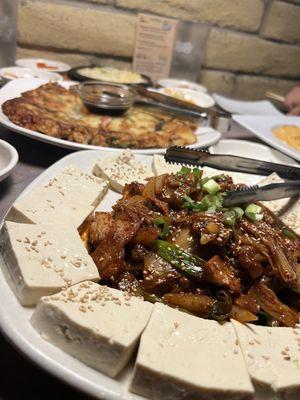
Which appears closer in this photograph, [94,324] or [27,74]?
[94,324]

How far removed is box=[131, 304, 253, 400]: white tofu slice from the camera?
3.40 feet

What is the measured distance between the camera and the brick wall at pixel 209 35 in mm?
3828

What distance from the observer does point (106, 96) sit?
2.85 metres

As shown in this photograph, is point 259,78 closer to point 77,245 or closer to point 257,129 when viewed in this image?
point 257,129

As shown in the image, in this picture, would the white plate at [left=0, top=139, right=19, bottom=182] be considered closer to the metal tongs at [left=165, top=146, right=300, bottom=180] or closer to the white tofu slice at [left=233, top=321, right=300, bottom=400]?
the metal tongs at [left=165, top=146, right=300, bottom=180]

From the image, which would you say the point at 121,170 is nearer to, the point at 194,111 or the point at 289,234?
the point at 289,234

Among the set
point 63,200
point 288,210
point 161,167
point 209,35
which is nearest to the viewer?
point 63,200

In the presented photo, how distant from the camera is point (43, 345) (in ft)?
3.59

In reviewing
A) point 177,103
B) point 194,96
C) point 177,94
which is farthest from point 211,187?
point 194,96

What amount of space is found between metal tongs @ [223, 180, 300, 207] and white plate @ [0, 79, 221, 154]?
30.5 inches

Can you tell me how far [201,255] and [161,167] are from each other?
71cm

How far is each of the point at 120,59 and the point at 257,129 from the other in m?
1.86

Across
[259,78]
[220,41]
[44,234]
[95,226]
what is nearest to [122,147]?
[95,226]

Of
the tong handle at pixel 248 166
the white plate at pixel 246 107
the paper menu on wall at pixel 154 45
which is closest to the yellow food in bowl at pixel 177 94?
the white plate at pixel 246 107
